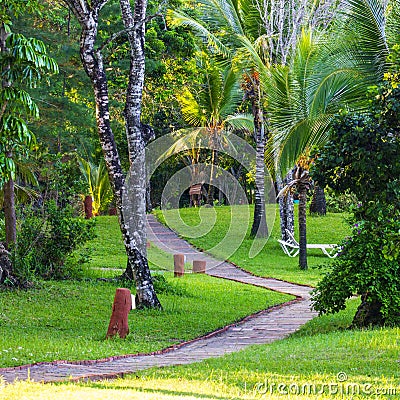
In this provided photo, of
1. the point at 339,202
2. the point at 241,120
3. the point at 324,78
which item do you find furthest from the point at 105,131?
the point at 241,120

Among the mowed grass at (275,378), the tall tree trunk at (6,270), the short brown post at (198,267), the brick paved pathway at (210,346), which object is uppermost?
the tall tree trunk at (6,270)

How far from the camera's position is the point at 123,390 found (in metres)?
6.03

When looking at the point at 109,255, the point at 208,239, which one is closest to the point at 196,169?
the point at 208,239

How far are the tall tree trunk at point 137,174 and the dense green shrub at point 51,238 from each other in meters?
3.12

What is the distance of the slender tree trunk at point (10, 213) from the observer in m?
14.5

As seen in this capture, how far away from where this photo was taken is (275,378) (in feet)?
21.2

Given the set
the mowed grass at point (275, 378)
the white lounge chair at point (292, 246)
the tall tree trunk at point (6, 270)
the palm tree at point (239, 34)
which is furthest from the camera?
the palm tree at point (239, 34)

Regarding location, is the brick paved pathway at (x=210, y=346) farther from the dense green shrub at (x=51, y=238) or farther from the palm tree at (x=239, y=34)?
the palm tree at (x=239, y=34)

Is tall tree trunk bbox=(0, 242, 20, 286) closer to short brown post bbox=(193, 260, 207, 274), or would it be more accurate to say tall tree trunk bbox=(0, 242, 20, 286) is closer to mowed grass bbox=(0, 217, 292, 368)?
mowed grass bbox=(0, 217, 292, 368)

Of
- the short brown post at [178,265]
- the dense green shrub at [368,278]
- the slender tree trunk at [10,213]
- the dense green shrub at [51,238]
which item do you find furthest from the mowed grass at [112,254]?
the dense green shrub at [368,278]

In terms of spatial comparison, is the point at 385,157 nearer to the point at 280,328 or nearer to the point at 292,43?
the point at 280,328

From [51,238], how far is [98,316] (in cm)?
382

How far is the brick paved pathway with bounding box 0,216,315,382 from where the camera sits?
7.11 m

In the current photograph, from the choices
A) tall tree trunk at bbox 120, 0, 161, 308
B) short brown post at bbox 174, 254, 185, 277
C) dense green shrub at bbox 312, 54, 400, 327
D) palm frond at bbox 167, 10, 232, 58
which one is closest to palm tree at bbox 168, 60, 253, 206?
palm frond at bbox 167, 10, 232, 58
